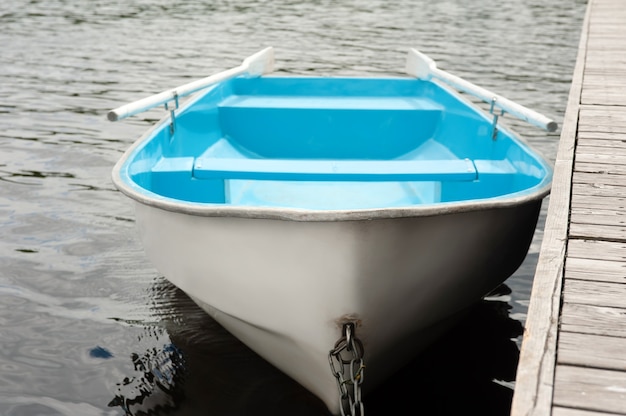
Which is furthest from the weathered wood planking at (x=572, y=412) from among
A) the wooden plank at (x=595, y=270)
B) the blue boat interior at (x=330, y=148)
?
the blue boat interior at (x=330, y=148)

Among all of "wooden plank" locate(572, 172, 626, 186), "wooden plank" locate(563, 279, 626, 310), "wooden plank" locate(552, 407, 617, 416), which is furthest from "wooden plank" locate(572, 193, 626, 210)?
"wooden plank" locate(552, 407, 617, 416)

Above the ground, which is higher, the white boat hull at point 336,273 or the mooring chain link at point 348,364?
the white boat hull at point 336,273

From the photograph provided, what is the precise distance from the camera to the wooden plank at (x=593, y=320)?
1.93 meters

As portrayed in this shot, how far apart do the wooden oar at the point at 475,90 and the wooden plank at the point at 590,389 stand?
1.65m

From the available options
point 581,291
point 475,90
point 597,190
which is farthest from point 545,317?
point 475,90

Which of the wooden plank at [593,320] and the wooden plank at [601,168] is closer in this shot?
the wooden plank at [593,320]

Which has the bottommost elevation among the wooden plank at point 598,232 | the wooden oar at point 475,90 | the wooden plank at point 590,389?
the wooden plank at point 590,389

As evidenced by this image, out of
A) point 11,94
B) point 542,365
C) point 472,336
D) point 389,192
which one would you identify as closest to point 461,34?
point 11,94

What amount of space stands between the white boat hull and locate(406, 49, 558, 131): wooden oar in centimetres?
60

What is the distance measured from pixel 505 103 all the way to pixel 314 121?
1568 mm

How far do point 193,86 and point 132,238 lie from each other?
1.20m

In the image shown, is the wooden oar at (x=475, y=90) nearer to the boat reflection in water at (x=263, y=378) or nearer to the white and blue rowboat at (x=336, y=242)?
the white and blue rowboat at (x=336, y=242)

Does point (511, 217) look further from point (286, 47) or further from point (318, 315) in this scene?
point (286, 47)

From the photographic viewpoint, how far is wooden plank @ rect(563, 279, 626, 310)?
208 centimetres
